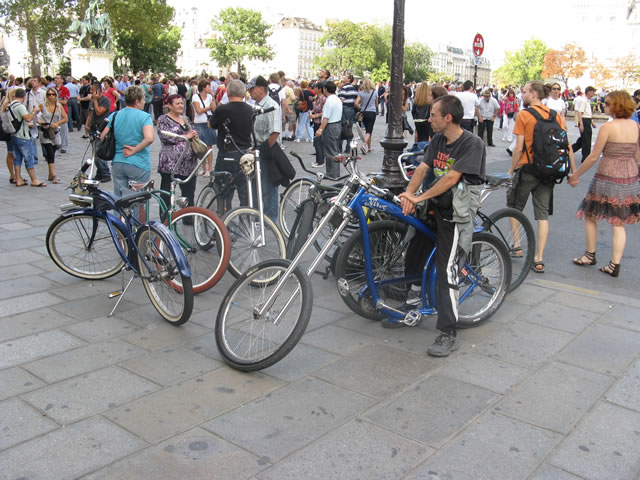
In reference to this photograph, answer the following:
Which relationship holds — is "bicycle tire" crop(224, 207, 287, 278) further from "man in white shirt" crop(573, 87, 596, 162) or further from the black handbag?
"man in white shirt" crop(573, 87, 596, 162)

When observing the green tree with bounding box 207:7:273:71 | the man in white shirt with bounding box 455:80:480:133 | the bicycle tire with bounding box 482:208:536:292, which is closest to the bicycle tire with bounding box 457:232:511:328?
the bicycle tire with bounding box 482:208:536:292

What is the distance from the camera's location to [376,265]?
458 centimetres

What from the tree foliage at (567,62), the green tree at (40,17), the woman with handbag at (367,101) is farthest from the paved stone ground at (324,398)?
the tree foliage at (567,62)

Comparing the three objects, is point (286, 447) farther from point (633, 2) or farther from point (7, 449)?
point (633, 2)

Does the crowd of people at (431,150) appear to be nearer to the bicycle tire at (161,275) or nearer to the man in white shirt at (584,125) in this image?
the bicycle tire at (161,275)

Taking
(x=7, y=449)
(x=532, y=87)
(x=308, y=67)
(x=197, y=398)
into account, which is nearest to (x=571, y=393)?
(x=197, y=398)

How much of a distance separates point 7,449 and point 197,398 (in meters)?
0.98

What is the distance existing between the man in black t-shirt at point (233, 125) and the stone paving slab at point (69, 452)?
419cm

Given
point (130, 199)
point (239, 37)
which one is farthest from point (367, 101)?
point (239, 37)

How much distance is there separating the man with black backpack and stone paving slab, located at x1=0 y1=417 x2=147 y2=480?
434 centimetres

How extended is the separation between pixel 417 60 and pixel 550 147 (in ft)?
421

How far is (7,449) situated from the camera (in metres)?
3.05

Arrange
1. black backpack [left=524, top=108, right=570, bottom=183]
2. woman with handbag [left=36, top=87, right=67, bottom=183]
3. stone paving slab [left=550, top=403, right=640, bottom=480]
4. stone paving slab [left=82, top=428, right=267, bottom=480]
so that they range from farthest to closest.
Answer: woman with handbag [left=36, top=87, right=67, bottom=183] < black backpack [left=524, top=108, right=570, bottom=183] < stone paving slab [left=550, top=403, right=640, bottom=480] < stone paving slab [left=82, top=428, right=267, bottom=480]

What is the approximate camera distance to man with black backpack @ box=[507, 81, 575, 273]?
6164 mm
